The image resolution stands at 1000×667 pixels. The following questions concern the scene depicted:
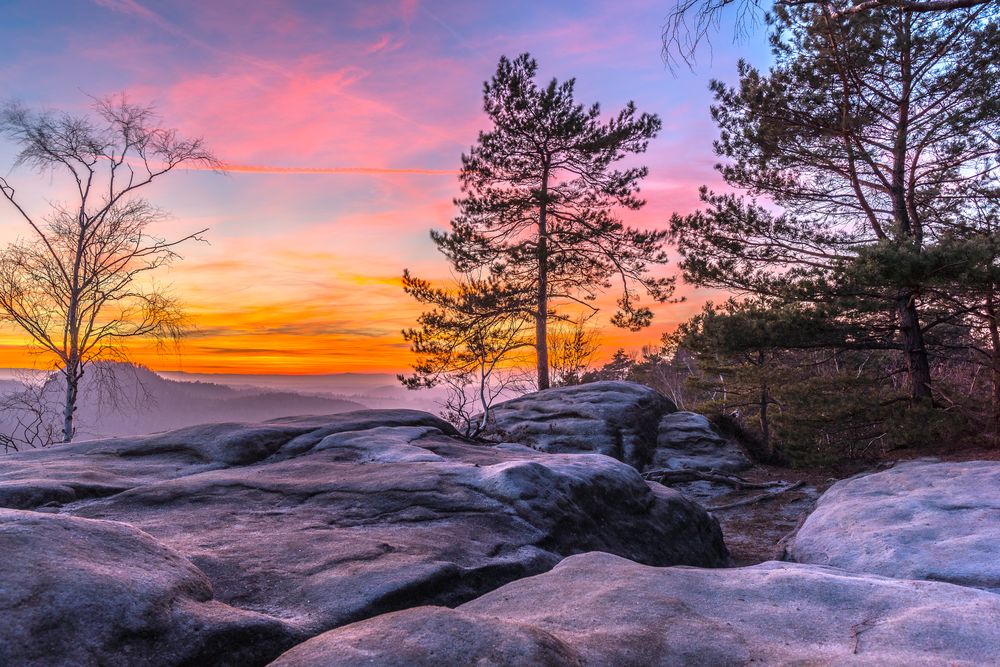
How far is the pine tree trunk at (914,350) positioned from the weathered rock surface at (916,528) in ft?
23.0

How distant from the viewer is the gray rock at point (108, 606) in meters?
2.13

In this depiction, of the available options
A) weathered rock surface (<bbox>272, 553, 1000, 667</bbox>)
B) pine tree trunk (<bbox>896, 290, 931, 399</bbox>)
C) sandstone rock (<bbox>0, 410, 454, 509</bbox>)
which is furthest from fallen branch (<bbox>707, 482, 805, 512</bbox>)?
weathered rock surface (<bbox>272, 553, 1000, 667</bbox>)

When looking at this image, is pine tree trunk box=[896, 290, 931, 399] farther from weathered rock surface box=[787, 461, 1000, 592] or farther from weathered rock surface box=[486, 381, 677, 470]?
weathered rock surface box=[787, 461, 1000, 592]

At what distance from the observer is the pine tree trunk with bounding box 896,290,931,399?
14023 millimetres

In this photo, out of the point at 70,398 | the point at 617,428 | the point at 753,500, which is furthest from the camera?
the point at 70,398

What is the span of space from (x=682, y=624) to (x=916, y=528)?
164 inches

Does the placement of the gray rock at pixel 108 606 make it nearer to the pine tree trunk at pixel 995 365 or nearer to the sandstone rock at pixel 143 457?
the sandstone rock at pixel 143 457

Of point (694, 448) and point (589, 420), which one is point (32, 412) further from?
point (694, 448)

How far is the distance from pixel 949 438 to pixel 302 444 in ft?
43.5

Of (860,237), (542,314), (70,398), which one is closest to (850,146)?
(860,237)

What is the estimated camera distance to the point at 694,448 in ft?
50.2

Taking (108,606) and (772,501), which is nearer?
(108,606)

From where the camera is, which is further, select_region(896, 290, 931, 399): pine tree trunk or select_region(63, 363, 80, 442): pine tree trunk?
select_region(63, 363, 80, 442): pine tree trunk

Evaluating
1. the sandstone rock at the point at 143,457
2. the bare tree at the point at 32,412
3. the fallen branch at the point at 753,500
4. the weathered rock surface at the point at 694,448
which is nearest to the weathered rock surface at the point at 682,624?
the sandstone rock at the point at 143,457
